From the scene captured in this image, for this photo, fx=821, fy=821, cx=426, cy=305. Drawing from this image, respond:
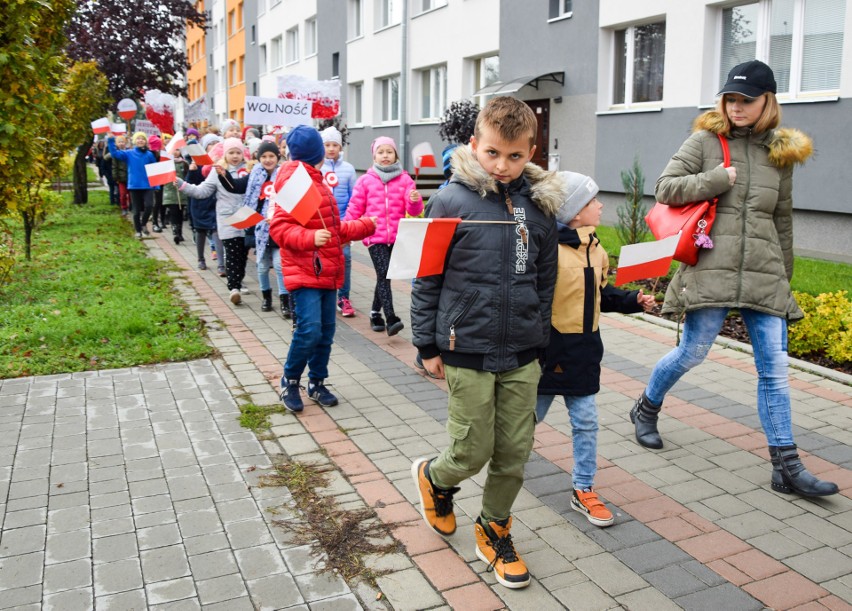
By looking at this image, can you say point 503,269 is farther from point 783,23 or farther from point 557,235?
point 783,23

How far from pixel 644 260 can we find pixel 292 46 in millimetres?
37254

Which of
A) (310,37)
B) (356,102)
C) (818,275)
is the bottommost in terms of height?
(818,275)

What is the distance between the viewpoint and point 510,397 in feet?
10.9

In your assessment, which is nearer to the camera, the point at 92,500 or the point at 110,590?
the point at 110,590

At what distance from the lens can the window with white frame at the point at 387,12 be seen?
26750 millimetres

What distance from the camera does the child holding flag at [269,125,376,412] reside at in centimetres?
529

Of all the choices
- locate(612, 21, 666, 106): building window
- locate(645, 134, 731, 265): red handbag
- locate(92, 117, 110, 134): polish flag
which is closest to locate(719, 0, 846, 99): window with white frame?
locate(612, 21, 666, 106): building window

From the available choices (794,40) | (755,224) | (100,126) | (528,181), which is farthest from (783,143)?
(100,126)

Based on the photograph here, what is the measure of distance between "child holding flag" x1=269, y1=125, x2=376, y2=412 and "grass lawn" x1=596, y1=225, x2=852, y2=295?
4.99 meters

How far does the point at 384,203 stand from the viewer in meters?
7.58

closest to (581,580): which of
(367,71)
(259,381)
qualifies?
(259,381)

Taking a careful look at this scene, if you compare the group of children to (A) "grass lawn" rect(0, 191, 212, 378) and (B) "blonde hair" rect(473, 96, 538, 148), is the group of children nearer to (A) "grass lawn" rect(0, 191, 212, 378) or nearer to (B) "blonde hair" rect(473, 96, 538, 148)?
(B) "blonde hair" rect(473, 96, 538, 148)

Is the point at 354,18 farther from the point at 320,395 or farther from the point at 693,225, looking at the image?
→ the point at 693,225

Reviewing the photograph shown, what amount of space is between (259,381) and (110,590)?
3.01m
